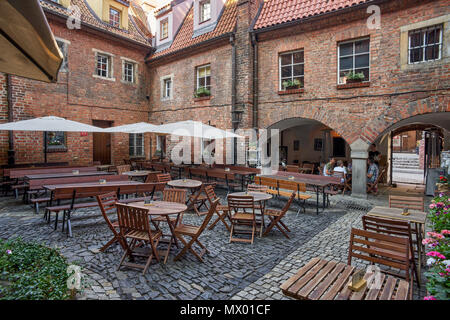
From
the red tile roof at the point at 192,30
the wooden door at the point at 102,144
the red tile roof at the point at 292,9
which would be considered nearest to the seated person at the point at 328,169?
the red tile roof at the point at 292,9

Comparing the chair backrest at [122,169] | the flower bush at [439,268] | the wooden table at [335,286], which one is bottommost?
the wooden table at [335,286]

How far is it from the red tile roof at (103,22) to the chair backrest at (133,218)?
11275 mm

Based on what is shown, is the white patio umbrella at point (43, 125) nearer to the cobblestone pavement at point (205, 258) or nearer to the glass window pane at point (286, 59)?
the cobblestone pavement at point (205, 258)

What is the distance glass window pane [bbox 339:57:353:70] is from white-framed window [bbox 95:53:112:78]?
10994mm

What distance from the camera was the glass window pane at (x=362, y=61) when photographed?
9083 millimetres

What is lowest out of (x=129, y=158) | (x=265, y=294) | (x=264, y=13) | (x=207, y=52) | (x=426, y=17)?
(x=265, y=294)

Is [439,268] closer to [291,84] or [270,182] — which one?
[270,182]

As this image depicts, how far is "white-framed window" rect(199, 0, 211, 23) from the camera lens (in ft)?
43.4

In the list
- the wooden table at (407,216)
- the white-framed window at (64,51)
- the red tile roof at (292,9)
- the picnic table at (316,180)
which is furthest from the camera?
the white-framed window at (64,51)

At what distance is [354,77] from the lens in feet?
29.5

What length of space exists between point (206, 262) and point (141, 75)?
533 inches
